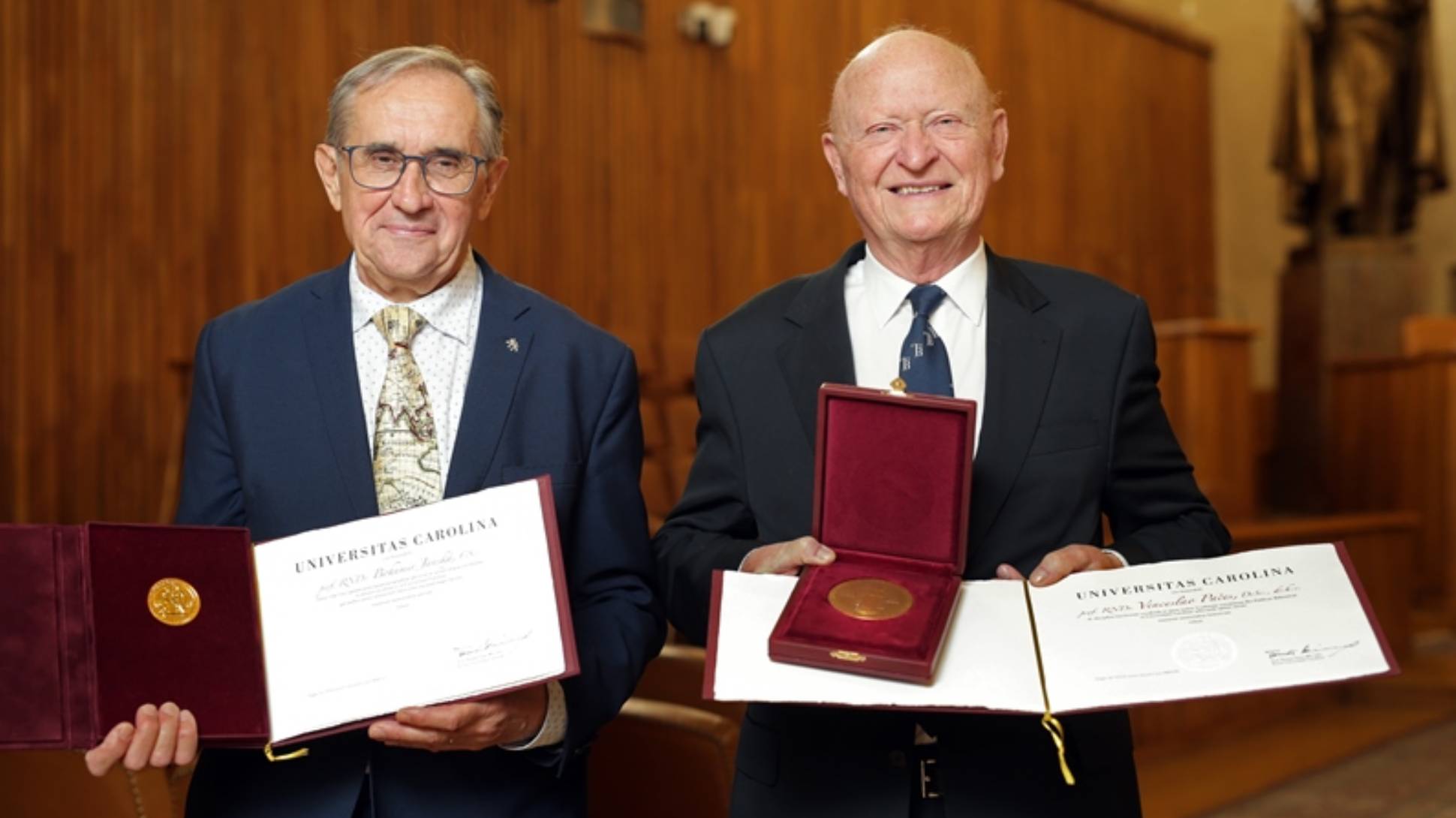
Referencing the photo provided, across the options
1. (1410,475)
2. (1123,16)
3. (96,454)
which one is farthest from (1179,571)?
(1123,16)

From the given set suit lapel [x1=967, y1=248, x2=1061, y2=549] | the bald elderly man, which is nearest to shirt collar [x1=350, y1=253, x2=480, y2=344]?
the bald elderly man

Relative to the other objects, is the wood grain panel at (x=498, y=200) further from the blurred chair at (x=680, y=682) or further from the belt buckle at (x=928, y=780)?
the belt buckle at (x=928, y=780)

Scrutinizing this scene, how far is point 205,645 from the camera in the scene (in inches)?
61.4

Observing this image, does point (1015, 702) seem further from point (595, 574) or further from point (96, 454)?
point (96, 454)

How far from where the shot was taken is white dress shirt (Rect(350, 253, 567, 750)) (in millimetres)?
1853

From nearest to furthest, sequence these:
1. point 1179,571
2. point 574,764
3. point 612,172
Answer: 1. point 1179,571
2. point 574,764
3. point 612,172

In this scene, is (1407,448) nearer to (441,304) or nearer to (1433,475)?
(1433,475)

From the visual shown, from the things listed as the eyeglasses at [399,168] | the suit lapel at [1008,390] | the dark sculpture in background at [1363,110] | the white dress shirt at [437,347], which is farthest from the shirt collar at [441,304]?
the dark sculpture in background at [1363,110]

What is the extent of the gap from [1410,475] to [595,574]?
292 inches

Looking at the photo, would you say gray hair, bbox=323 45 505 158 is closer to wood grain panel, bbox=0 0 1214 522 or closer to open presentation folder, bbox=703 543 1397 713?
open presentation folder, bbox=703 543 1397 713

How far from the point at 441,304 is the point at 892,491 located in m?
0.64

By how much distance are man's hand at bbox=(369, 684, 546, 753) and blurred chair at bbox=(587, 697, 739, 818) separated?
87 centimetres

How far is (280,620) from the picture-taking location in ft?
5.16

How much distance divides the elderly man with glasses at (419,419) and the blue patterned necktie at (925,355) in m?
0.37
